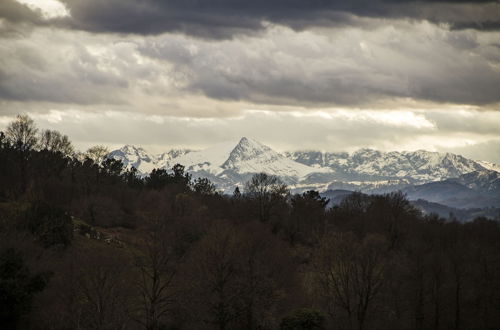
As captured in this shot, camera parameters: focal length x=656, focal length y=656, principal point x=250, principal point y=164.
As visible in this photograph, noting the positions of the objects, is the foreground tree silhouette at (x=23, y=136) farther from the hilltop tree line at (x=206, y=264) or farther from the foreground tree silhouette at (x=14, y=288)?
the foreground tree silhouette at (x=14, y=288)

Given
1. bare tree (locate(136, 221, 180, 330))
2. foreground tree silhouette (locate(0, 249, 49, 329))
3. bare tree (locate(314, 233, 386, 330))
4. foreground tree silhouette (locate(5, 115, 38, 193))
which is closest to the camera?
foreground tree silhouette (locate(0, 249, 49, 329))

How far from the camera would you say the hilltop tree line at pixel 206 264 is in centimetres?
6544

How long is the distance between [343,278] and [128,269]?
26.1 m

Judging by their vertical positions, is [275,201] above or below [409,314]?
above

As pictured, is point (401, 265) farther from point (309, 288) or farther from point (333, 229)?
point (333, 229)

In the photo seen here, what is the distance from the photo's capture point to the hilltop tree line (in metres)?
65.4

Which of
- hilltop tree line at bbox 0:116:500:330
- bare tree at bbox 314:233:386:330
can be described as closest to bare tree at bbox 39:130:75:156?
hilltop tree line at bbox 0:116:500:330

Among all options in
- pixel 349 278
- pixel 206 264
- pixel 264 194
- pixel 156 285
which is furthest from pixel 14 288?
pixel 264 194

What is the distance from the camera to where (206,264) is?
7394 centimetres

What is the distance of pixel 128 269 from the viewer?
7869cm

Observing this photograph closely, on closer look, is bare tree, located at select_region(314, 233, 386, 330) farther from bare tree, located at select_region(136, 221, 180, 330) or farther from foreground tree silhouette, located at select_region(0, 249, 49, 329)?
foreground tree silhouette, located at select_region(0, 249, 49, 329)

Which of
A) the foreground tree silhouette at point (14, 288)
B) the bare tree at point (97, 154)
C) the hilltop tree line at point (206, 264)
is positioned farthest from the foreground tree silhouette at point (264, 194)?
the foreground tree silhouette at point (14, 288)

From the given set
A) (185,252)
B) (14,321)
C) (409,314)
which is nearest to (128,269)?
(14,321)

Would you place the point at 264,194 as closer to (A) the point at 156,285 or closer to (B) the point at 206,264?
(B) the point at 206,264
